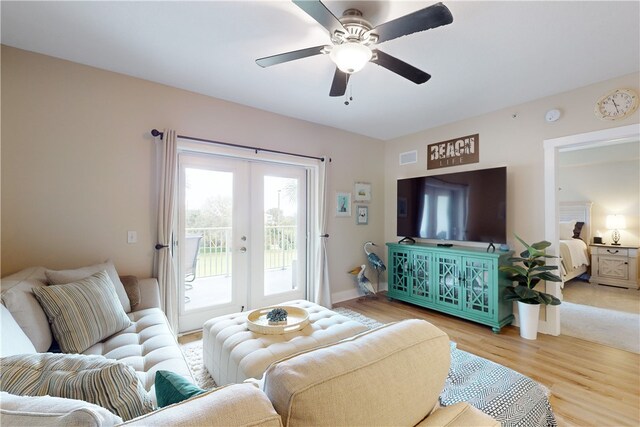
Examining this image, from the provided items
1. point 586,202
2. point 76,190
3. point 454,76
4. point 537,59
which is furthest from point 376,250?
point 586,202

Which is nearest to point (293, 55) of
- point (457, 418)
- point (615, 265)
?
point (457, 418)

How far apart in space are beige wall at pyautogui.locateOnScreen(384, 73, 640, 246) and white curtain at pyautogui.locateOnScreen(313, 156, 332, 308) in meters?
1.78

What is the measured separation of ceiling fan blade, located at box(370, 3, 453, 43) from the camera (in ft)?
4.44

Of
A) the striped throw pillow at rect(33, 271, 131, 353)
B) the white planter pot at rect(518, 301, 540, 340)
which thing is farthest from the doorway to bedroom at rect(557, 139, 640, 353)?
the striped throw pillow at rect(33, 271, 131, 353)

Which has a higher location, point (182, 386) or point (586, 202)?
point (586, 202)

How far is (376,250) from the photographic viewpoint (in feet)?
15.0

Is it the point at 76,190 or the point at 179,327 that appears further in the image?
the point at 179,327

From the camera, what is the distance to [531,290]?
9.09 ft

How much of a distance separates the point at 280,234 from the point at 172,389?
292 centimetres

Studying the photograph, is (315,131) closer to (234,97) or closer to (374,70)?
(234,97)

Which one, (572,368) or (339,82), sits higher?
(339,82)

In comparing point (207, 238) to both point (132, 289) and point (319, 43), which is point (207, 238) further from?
point (319, 43)

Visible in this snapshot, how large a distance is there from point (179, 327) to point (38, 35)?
278 cm

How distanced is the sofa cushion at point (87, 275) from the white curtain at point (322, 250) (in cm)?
218
